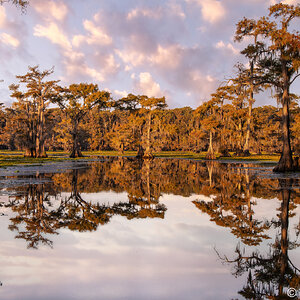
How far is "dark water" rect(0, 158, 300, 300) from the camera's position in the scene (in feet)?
13.5

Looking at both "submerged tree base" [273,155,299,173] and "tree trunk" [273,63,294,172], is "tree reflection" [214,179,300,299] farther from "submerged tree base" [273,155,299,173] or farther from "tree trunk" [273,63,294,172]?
"tree trunk" [273,63,294,172]

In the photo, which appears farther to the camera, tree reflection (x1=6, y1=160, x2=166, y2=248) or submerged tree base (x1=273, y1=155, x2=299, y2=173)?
submerged tree base (x1=273, y1=155, x2=299, y2=173)

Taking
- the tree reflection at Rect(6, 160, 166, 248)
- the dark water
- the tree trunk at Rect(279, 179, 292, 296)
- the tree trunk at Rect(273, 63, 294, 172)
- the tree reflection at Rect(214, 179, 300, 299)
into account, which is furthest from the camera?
the tree trunk at Rect(273, 63, 294, 172)

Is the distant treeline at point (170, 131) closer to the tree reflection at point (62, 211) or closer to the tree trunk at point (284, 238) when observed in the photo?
the tree trunk at point (284, 238)

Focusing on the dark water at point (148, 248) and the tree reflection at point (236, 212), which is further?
the tree reflection at point (236, 212)

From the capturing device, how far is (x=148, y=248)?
5750mm

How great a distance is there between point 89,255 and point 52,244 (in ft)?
3.63

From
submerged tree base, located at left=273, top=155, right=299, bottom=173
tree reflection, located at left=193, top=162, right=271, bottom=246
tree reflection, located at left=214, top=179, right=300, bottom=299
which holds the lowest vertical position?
tree reflection, located at left=214, top=179, right=300, bottom=299

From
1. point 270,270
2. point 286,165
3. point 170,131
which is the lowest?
point 270,270

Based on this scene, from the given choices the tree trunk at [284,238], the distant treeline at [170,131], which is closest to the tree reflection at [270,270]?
the tree trunk at [284,238]

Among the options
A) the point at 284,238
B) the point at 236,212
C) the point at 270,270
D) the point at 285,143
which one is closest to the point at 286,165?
the point at 285,143

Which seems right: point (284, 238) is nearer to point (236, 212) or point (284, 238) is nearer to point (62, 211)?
point (236, 212)

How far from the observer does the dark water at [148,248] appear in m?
4.11

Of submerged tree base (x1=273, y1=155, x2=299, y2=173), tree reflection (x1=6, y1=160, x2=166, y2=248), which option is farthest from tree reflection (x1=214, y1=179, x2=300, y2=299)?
submerged tree base (x1=273, y1=155, x2=299, y2=173)
